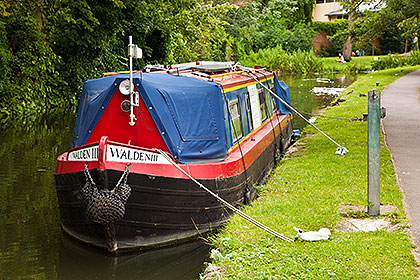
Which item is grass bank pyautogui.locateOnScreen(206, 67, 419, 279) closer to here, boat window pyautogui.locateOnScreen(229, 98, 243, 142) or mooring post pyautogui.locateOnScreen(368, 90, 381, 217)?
mooring post pyautogui.locateOnScreen(368, 90, 381, 217)

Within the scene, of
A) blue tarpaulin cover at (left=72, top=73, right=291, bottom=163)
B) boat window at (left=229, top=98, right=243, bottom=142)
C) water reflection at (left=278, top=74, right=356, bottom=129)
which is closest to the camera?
blue tarpaulin cover at (left=72, top=73, right=291, bottom=163)

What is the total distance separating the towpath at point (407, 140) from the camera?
7543 mm

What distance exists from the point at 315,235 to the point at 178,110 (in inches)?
106

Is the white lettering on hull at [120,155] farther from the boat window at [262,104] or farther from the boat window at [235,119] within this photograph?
the boat window at [262,104]

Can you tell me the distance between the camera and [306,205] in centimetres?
792

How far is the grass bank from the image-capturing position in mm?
5637

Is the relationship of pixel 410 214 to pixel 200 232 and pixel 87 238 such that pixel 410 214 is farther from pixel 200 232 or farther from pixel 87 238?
pixel 87 238

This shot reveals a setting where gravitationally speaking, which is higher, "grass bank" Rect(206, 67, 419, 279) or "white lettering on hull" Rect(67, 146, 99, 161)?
"white lettering on hull" Rect(67, 146, 99, 161)

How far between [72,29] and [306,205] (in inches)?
682

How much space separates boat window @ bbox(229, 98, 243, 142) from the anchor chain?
9.13ft

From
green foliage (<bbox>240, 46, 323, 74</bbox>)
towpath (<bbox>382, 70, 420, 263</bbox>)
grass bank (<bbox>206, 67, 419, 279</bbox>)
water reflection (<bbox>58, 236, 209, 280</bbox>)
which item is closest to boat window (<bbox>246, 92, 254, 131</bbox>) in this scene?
grass bank (<bbox>206, 67, 419, 279</bbox>)

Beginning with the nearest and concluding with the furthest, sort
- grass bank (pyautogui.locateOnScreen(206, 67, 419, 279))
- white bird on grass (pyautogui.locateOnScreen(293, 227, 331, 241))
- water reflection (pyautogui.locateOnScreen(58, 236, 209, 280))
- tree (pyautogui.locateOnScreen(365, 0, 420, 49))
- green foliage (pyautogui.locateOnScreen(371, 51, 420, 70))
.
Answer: grass bank (pyautogui.locateOnScreen(206, 67, 419, 279)) < white bird on grass (pyautogui.locateOnScreen(293, 227, 331, 241)) < water reflection (pyautogui.locateOnScreen(58, 236, 209, 280)) < tree (pyautogui.locateOnScreen(365, 0, 420, 49)) < green foliage (pyautogui.locateOnScreen(371, 51, 420, 70))

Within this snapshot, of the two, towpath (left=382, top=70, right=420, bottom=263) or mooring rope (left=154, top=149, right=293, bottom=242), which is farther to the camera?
towpath (left=382, top=70, right=420, bottom=263)

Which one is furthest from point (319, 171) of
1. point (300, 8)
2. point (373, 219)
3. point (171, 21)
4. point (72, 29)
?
point (300, 8)
